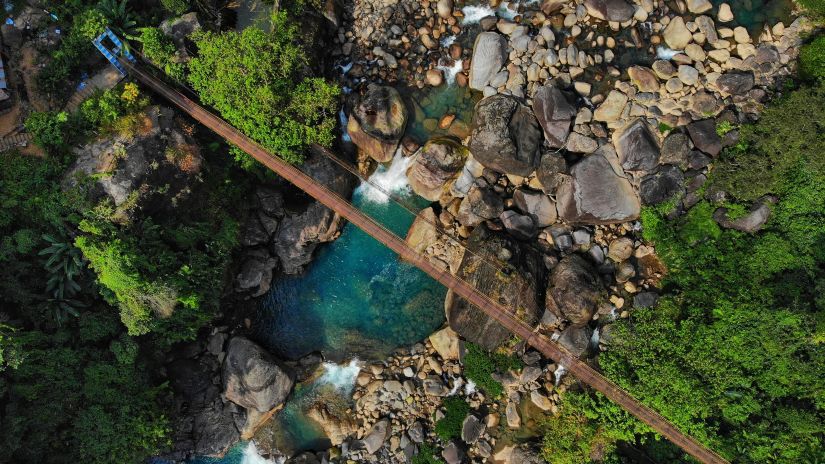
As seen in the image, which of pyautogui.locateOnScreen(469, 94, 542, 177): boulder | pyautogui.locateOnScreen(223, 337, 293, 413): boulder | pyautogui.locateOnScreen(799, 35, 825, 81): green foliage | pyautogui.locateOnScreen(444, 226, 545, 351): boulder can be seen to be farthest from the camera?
pyautogui.locateOnScreen(223, 337, 293, 413): boulder

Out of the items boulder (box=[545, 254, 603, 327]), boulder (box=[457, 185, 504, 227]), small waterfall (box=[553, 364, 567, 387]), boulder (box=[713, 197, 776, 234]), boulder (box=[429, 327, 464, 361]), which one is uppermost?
boulder (box=[713, 197, 776, 234])

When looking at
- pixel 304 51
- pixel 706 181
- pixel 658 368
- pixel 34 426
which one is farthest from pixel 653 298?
pixel 34 426

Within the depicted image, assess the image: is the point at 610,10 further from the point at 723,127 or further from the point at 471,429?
the point at 471,429

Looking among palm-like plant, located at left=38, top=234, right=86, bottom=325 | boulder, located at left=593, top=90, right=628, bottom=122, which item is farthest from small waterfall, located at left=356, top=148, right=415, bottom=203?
palm-like plant, located at left=38, top=234, right=86, bottom=325

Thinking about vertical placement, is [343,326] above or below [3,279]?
below

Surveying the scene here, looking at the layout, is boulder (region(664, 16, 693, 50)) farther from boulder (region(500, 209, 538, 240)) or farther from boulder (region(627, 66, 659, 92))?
boulder (region(500, 209, 538, 240))

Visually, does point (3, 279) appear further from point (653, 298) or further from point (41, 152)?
point (653, 298)
